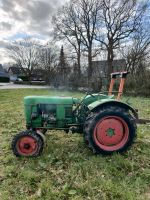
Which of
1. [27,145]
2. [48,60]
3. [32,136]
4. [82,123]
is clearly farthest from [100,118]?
[48,60]

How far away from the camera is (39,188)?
2854 mm

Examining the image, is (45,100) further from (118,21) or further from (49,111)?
(118,21)

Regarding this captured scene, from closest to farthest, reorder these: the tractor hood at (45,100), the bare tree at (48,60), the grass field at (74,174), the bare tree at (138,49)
Answer: 1. the grass field at (74,174)
2. the tractor hood at (45,100)
3. the bare tree at (138,49)
4. the bare tree at (48,60)

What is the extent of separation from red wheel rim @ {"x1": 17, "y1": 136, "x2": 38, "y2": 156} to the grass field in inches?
5.1

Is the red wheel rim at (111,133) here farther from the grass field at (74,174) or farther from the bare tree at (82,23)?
the bare tree at (82,23)

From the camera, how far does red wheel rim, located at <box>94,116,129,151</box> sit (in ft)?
12.4

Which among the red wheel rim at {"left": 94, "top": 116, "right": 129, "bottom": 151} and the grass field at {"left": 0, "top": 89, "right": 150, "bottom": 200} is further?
the red wheel rim at {"left": 94, "top": 116, "right": 129, "bottom": 151}

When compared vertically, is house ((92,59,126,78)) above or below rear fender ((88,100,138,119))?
above

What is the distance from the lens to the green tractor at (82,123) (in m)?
3.75

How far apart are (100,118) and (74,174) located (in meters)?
0.98

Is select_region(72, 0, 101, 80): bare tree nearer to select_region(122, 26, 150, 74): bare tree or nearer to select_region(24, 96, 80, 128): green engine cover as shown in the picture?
select_region(122, 26, 150, 74): bare tree

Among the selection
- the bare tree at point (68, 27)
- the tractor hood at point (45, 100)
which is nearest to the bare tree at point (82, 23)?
the bare tree at point (68, 27)

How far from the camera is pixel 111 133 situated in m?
3.83

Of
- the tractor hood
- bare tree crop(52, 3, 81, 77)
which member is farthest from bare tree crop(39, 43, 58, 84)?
the tractor hood
